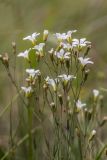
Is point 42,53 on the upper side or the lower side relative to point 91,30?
lower

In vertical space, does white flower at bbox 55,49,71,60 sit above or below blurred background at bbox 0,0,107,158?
below

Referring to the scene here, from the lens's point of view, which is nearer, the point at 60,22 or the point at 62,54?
the point at 62,54

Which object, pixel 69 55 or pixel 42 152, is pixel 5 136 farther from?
pixel 69 55

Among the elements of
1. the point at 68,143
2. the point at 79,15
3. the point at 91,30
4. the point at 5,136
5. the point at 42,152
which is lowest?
the point at 68,143

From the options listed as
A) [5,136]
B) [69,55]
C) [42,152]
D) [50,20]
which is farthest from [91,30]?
[69,55]

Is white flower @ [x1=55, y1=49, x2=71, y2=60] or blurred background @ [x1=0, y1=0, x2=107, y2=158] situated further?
blurred background @ [x1=0, y1=0, x2=107, y2=158]

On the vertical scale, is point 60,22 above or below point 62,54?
above

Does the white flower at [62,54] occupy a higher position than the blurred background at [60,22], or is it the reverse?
the blurred background at [60,22]

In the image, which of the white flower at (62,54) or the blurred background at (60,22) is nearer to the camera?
the white flower at (62,54)
